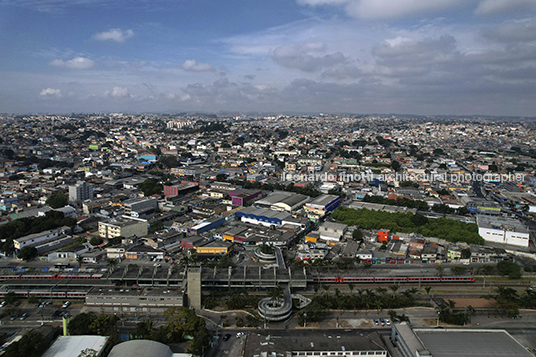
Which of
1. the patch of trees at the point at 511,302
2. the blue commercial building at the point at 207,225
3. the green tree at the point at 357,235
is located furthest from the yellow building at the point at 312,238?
the patch of trees at the point at 511,302

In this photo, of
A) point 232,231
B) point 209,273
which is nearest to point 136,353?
point 209,273

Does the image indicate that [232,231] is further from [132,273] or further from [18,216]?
[18,216]

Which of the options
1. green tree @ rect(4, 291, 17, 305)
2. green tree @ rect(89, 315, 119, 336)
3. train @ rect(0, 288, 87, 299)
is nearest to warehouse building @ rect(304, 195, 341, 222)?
train @ rect(0, 288, 87, 299)

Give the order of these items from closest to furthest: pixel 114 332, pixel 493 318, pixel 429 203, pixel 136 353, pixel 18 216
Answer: pixel 136 353 < pixel 114 332 < pixel 493 318 < pixel 18 216 < pixel 429 203

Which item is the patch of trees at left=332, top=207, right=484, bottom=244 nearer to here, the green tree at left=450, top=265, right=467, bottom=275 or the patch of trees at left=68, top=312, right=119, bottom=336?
the green tree at left=450, top=265, right=467, bottom=275

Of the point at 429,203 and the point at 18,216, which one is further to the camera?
the point at 429,203

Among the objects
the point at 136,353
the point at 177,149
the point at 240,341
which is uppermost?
the point at 177,149
